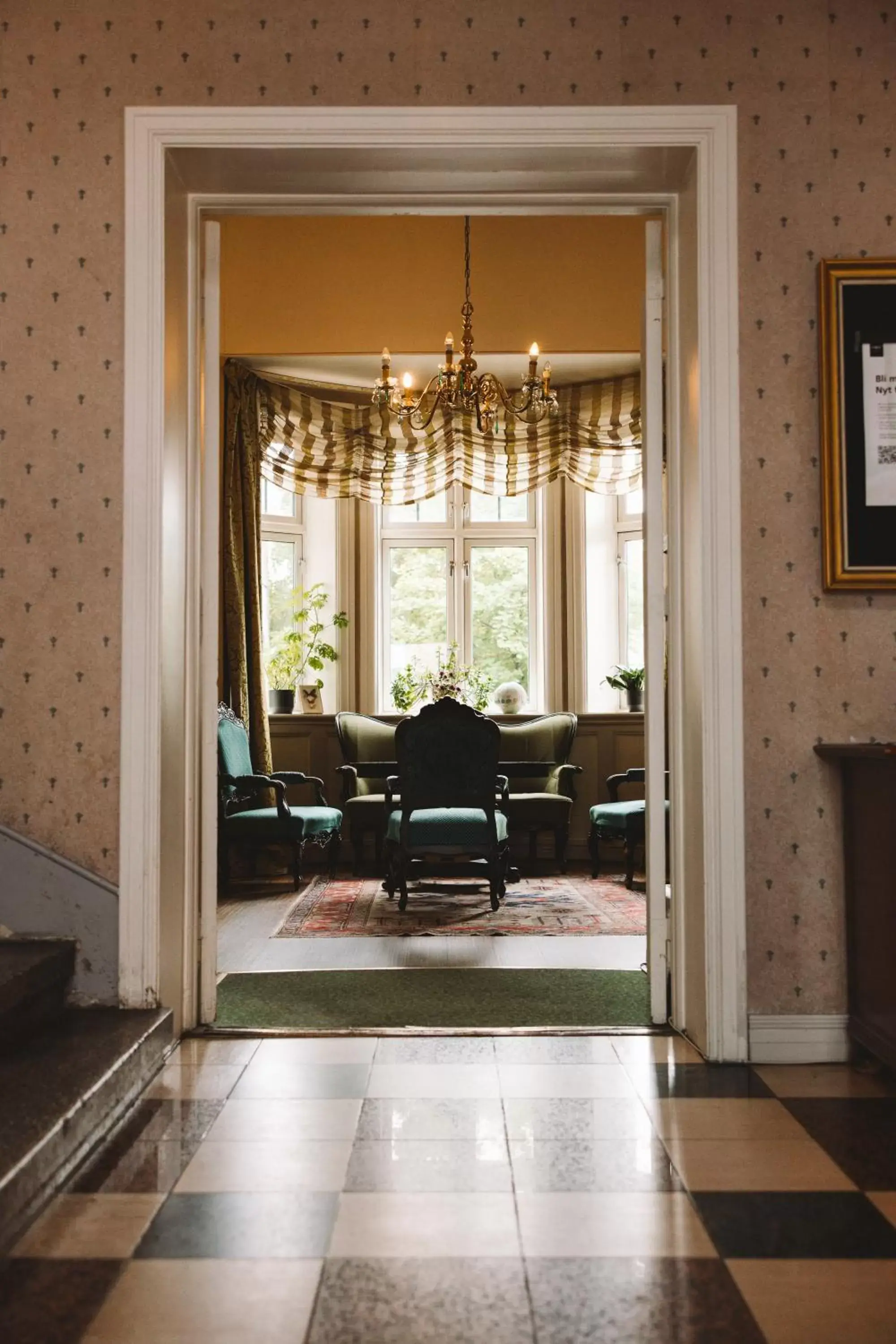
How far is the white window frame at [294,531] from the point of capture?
7.89m

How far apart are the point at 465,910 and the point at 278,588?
3.19 meters

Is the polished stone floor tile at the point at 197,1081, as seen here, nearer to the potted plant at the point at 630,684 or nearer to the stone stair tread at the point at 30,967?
the stone stair tread at the point at 30,967

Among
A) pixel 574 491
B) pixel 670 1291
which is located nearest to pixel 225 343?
pixel 574 491

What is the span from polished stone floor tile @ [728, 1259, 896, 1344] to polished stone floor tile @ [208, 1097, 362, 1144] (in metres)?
0.97

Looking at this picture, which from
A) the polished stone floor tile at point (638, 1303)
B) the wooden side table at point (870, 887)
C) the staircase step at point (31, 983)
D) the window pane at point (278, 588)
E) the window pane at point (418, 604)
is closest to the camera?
the polished stone floor tile at point (638, 1303)

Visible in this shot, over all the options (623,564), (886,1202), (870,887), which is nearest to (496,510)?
(623,564)

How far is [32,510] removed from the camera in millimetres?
3037

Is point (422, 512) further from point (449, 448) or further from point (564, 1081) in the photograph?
point (564, 1081)


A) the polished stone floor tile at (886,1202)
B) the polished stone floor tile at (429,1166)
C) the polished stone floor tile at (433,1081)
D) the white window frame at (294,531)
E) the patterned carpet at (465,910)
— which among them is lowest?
the patterned carpet at (465,910)

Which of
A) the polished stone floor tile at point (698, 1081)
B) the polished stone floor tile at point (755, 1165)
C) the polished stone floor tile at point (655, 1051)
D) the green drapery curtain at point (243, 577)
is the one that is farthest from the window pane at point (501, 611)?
the polished stone floor tile at point (755, 1165)

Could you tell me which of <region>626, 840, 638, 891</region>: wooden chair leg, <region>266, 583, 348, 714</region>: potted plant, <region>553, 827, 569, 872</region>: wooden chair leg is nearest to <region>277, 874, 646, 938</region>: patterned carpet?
<region>626, 840, 638, 891</region>: wooden chair leg

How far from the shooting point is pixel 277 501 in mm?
7992

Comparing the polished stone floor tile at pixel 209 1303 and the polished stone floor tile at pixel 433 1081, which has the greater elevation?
the polished stone floor tile at pixel 209 1303

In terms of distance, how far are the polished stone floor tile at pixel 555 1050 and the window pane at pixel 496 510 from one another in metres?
5.64
